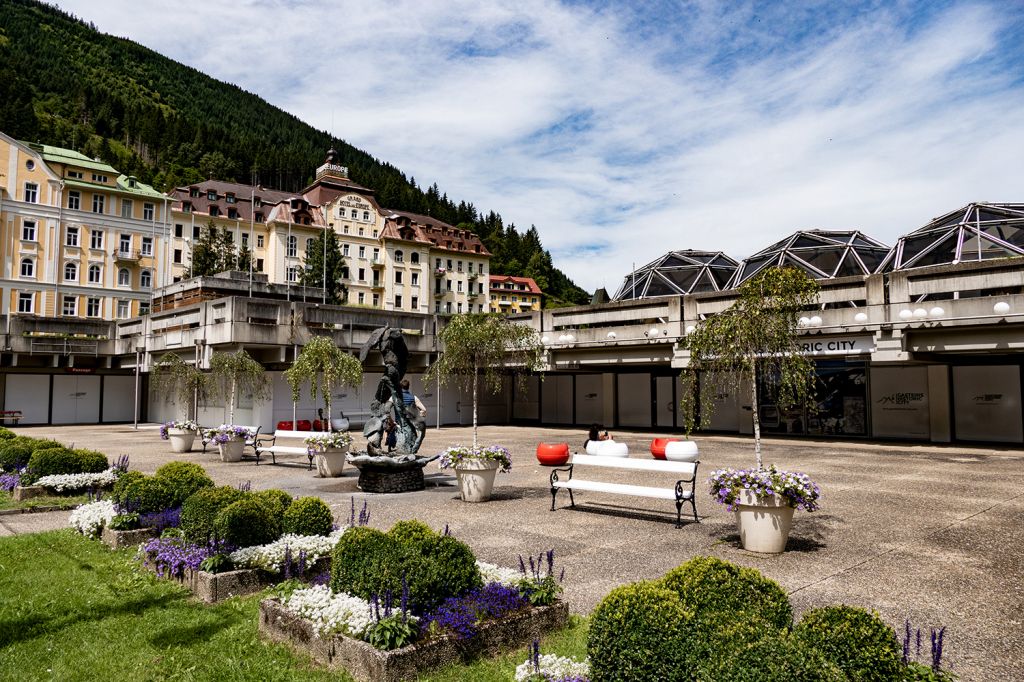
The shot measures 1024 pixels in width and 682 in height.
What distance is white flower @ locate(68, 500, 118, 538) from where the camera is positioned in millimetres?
9344

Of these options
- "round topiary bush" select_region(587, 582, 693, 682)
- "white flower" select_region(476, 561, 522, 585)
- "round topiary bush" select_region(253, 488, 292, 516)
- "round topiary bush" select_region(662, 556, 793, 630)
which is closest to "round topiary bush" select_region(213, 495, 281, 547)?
"round topiary bush" select_region(253, 488, 292, 516)

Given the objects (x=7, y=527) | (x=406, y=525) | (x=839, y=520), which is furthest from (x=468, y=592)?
(x=7, y=527)

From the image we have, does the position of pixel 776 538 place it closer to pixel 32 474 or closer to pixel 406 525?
pixel 406 525

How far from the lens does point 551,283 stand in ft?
453

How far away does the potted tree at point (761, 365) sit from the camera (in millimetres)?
8328

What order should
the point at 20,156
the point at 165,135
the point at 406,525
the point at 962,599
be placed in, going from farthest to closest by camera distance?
the point at 165,135 < the point at 20,156 < the point at 962,599 < the point at 406,525

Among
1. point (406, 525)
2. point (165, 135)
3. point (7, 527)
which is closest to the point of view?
point (406, 525)

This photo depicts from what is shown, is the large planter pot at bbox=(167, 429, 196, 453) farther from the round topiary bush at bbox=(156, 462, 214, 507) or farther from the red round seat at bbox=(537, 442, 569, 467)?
the round topiary bush at bbox=(156, 462, 214, 507)

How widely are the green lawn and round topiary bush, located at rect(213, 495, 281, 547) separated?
71cm

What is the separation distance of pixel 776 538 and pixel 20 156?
61543 mm

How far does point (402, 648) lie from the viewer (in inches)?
186

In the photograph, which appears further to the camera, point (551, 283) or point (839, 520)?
point (551, 283)

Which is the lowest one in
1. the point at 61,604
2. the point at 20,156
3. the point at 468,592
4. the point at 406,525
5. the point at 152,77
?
the point at 61,604

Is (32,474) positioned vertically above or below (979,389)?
below
